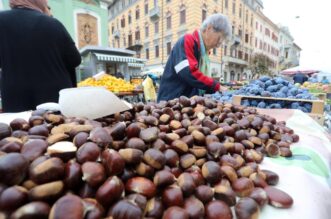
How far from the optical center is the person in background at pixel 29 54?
149 centimetres

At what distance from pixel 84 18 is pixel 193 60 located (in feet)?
30.8

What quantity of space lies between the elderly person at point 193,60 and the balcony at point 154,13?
1811 centimetres

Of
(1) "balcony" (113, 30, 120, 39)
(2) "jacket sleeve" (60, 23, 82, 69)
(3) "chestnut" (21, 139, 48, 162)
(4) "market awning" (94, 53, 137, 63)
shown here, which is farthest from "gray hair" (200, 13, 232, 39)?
(1) "balcony" (113, 30, 120, 39)

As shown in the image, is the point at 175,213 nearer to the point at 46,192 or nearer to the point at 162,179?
the point at 162,179

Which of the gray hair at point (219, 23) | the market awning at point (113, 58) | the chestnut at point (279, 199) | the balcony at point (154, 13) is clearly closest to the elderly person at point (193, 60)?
the gray hair at point (219, 23)

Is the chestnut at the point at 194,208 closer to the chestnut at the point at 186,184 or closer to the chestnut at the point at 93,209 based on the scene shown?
the chestnut at the point at 186,184

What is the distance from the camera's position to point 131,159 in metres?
0.60

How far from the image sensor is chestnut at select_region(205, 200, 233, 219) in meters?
0.54

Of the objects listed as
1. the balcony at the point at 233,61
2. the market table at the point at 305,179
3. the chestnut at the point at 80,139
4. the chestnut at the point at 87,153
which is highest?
the balcony at the point at 233,61

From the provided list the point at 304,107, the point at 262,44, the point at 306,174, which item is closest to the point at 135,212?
the point at 306,174

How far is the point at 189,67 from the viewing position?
6.61 ft

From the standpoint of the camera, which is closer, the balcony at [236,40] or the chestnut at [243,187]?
the chestnut at [243,187]

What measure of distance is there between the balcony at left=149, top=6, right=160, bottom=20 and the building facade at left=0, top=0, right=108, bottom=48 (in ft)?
28.8

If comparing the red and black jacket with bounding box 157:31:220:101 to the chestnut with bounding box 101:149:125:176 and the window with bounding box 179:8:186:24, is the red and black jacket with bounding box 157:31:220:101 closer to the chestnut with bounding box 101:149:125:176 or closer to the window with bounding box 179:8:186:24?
the chestnut with bounding box 101:149:125:176
